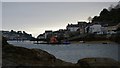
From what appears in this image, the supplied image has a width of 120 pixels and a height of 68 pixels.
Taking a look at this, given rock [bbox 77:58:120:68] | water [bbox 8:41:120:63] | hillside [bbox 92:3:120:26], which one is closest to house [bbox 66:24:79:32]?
hillside [bbox 92:3:120:26]

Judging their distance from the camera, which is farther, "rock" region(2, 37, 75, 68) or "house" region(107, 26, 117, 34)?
"house" region(107, 26, 117, 34)

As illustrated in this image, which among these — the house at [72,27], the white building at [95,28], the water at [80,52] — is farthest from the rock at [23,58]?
the house at [72,27]

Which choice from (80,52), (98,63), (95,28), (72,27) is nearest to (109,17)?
(95,28)

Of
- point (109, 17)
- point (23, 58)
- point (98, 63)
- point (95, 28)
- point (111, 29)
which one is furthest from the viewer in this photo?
point (109, 17)

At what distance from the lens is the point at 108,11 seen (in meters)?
91.6

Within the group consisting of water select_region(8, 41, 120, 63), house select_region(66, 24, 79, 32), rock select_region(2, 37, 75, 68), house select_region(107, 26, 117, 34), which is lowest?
water select_region(8, 41, 120, 63)

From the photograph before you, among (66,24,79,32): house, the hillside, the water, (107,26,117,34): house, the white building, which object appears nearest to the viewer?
the water

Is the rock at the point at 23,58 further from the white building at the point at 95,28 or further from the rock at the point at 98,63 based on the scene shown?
the white building at the point at 95,28

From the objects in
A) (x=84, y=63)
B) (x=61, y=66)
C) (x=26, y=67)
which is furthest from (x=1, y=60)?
(x=84, y=63)

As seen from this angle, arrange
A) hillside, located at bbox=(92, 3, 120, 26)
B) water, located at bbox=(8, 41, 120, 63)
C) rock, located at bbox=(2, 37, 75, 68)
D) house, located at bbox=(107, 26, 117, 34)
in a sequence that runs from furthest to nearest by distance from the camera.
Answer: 1. hillside, located at bbox=(92, 3, 120, 26)
2. house, located at bbox=(107, 26, 117, 34)
3. water, located at bbox=(8, 41, 120, 63)
4. rock, located at bbox=(2, 37, 75, 68)

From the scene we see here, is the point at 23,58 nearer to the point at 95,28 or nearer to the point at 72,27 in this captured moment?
the point at 95,28

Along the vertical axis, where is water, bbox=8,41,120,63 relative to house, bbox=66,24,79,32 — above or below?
below

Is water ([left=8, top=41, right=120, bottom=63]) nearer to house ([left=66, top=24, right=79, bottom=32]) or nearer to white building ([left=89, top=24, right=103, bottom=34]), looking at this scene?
white building ([left=89, top=24, right=103, bottom=34])

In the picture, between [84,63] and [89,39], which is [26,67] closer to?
[84,63]
